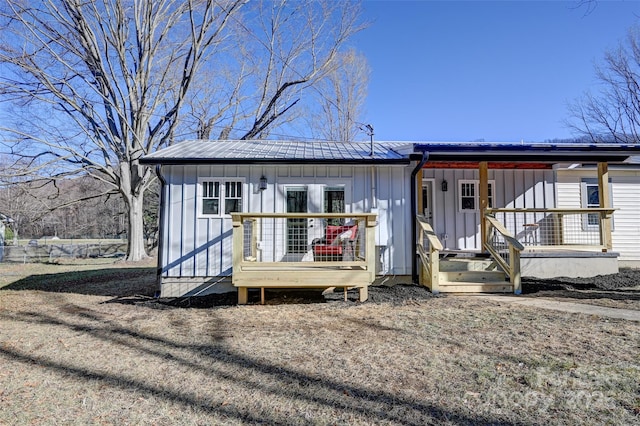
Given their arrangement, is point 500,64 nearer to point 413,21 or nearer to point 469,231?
point 413,21

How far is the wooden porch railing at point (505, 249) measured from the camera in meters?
6.61

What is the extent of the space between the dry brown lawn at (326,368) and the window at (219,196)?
2168mm

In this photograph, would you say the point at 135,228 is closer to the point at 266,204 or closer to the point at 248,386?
the point at 266,204

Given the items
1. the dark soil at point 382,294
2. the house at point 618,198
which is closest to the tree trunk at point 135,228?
the dark soil at point 382,294

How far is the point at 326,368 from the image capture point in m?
3.41

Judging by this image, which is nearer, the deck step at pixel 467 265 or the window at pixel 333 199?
the window at pixel 333 199

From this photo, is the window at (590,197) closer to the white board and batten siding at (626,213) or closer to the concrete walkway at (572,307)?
the white board and batten siding at (626,213)

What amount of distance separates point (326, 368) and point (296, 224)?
409 cm

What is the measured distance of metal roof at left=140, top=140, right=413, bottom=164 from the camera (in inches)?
274

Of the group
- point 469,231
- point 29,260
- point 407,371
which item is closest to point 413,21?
point 469,231

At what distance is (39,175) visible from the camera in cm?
1467

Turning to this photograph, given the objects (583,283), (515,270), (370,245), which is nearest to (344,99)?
(583,283)

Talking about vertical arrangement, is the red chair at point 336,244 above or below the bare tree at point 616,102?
below

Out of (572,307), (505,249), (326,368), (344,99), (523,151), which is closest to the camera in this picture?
(326,368)
